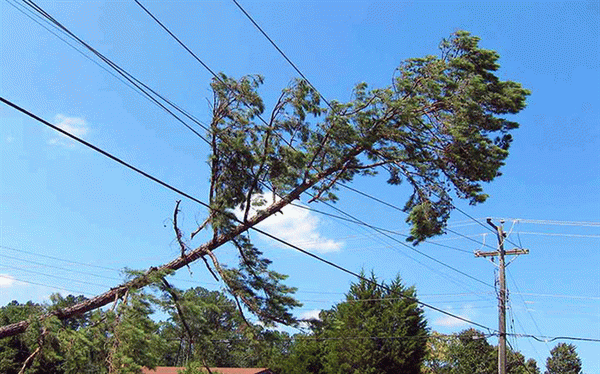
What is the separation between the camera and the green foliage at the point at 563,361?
5375 cm

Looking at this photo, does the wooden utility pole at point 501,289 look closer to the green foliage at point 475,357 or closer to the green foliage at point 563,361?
the green foliage at point 475,357

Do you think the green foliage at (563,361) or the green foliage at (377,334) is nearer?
the green foliage at (377,334)

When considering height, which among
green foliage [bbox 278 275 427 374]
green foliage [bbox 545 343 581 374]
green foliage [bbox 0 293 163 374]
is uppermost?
green foliage [bbox 545 343 581 374]

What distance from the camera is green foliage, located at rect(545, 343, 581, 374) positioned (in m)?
53.8

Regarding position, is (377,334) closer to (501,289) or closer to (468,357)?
(501,289)

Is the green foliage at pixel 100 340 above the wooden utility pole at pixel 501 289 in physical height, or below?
below

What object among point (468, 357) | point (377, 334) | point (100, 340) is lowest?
point (100, 340)

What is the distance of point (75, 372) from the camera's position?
10.0 metres

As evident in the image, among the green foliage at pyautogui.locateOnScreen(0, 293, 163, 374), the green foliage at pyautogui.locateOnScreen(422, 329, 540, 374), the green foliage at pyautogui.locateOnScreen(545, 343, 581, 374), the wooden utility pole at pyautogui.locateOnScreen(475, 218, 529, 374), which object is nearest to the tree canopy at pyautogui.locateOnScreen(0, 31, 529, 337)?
the green foliage at pyautogui.locateOnScreen(0, 293, 163, 374)

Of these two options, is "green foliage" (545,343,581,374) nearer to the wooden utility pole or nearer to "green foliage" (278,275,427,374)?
"green foliage" (278,275,427,374)

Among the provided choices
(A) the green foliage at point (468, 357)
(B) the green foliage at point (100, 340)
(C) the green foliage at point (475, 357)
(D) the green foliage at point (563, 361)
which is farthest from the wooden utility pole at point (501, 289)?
(D) the green foliage at point (563, 361)

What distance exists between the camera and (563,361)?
5450cm

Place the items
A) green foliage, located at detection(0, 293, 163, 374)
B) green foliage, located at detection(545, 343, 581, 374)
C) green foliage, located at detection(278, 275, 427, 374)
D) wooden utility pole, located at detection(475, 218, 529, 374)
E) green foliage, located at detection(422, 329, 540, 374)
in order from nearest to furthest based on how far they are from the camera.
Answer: green foliage, located at detection(0, 293, 163, 374) < wooden utility pole, located at detection(475, 218, 529, 374) < green foliage, located at detection(278, 275, 427, 374) < green foliage, located at detection(422, 329, 540, 374) < green foliage, located at detection(545, 343, 581, 374)

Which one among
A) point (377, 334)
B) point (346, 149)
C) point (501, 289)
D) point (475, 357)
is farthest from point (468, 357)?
point (346, 149)
